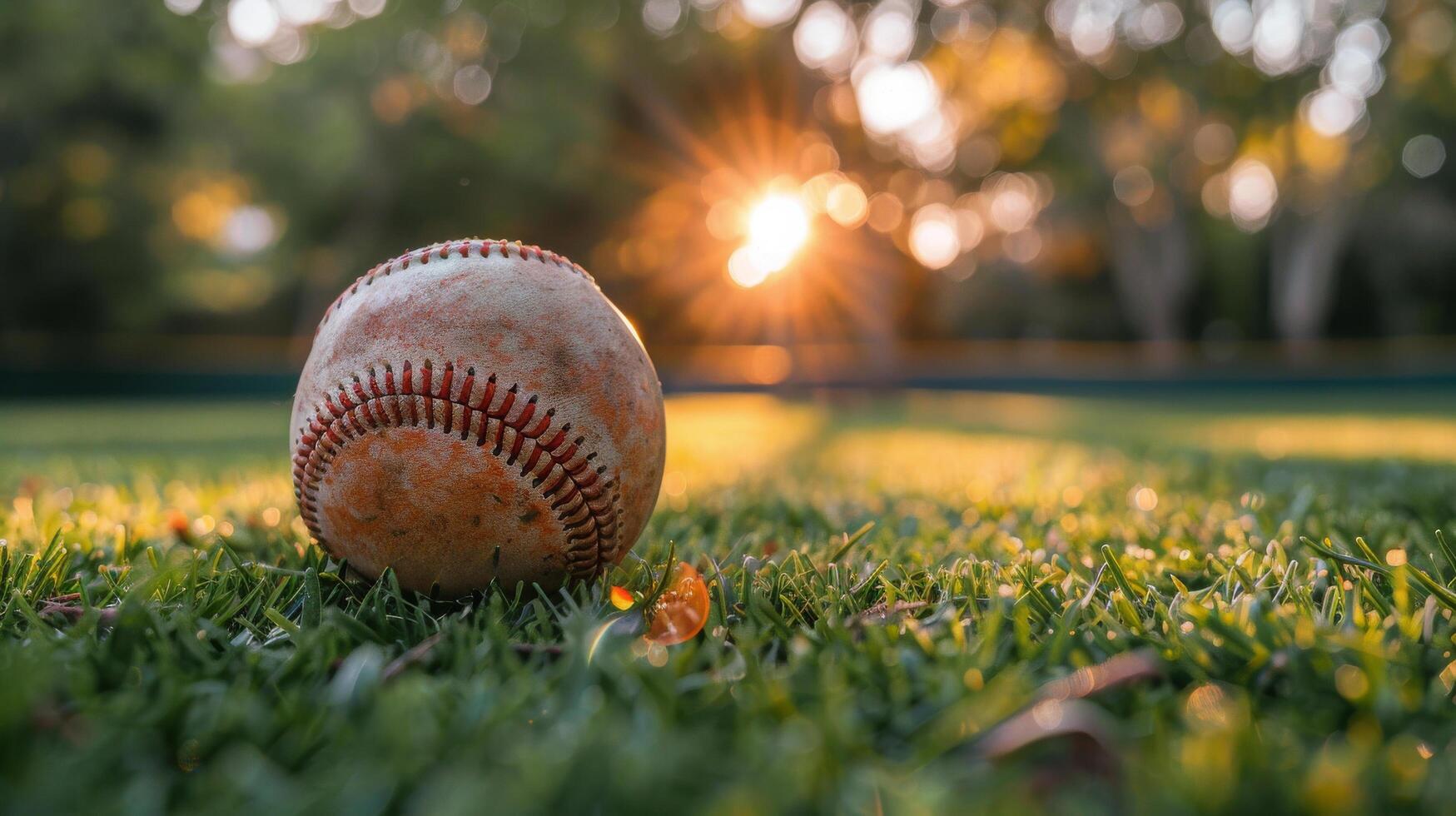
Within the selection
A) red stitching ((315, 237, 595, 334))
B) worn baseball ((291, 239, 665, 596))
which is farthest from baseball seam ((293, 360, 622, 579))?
red stitching ((315, 237, 595, 334))

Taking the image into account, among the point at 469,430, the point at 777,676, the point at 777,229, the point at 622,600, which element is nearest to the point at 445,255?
the point at 469,430

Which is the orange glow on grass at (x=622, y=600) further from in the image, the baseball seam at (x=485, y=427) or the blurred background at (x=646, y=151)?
the blurred background at (x=646, y=151)

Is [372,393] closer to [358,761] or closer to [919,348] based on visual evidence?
[358,761]

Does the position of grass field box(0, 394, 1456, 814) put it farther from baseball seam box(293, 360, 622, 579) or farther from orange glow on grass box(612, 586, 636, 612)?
baseball seam box(293, 360, 622, 579)

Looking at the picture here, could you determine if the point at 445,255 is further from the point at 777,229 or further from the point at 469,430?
the point at 777,229

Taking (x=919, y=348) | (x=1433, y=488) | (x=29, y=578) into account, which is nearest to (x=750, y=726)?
(x=29, y=578)

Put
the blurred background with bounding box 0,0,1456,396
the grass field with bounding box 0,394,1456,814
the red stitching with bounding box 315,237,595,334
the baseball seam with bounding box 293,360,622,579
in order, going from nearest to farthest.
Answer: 1. the grass field with bounding box 0,394,1456,814
2. the baseball seam with bounding box 293,360,622,579
3. the red stitching with bounding box 315,237,595,334
4. the blurred background with bounding box 0,0,1456,396
